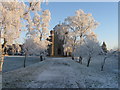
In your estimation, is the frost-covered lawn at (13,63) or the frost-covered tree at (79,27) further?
the frost-covered tree at (79,27)

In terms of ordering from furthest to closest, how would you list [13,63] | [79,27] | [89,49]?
[79,27] → [13,63] → [89,49]

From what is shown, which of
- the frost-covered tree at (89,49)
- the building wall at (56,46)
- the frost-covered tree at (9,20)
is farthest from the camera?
the building wall at (56,46)

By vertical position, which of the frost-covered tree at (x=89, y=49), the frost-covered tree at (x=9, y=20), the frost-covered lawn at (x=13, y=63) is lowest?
the frost-covered lawn at (x=13, y=63)

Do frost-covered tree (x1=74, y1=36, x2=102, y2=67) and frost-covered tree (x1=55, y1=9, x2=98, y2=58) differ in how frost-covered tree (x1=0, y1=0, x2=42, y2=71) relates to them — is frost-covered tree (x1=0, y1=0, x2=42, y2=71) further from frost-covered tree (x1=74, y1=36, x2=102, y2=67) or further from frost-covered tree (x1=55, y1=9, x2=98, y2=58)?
frost-covered tree (x1=55, y1=9, x2=98, y2=58)

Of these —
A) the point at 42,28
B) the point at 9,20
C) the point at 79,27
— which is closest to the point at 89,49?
the point at 79,27

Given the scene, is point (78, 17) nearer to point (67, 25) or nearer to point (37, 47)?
point (67, 25)

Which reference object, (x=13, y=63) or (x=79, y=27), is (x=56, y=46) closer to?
(x=79, y=27)

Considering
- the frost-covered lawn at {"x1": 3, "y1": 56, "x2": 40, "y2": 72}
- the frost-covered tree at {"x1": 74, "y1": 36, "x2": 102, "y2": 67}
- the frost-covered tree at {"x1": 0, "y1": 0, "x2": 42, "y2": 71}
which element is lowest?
the frost-covered lawn at {"x1": 3, "y1": 56, "x2": 40, "y2": 72}

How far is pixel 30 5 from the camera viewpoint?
484 inches

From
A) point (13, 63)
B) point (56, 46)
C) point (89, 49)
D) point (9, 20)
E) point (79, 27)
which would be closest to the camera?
point (9, 20)

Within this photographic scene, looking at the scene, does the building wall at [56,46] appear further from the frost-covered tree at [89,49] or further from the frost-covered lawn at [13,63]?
the frost-covered tree at [89,49]

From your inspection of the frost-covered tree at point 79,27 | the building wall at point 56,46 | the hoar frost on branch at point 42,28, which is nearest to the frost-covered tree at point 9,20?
the hoar frost on branch at point 42,28

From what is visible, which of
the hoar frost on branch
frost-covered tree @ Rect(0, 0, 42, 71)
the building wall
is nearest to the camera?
frost-covered tree @ Rect(0, 0, 42, 71)

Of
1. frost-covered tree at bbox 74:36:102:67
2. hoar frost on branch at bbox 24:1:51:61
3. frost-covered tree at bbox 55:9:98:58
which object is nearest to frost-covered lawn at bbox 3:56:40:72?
hoar frost on branch at bbox 24:1:51:61
